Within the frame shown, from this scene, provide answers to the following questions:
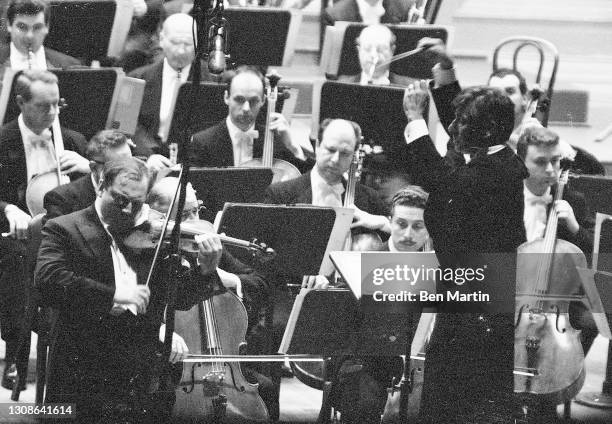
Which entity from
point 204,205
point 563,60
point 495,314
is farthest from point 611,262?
point 563,60

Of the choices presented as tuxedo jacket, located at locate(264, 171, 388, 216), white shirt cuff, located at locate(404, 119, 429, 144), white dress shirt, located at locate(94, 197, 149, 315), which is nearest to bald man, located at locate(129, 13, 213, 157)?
tuxedo jacket, located at locate(264, 171, 388, 216)

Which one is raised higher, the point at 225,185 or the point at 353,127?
the point at 353,127

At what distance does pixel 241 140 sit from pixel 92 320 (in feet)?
4.10

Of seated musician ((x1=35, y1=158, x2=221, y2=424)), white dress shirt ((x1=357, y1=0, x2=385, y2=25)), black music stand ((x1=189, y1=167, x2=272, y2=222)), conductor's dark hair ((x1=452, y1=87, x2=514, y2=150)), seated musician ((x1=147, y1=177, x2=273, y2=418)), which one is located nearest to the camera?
conductor's dark hair ((x1=452, y1=87, x2=514, y2=150))

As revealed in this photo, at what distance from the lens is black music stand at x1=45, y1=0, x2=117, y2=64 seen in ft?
14.9

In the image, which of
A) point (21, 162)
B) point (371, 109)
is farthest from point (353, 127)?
Result: point (21, 162)

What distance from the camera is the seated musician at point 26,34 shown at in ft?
14.4

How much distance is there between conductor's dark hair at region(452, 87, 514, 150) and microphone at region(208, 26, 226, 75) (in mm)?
586

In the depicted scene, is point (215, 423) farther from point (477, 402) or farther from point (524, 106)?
point (524, 106)

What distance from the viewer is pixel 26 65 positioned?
4.45 metres

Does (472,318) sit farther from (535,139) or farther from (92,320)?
(535,139)

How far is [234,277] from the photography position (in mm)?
3873

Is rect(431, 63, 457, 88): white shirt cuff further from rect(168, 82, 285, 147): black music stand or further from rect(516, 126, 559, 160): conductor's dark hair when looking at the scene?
rect(168, 82, 285, 147): black music stand

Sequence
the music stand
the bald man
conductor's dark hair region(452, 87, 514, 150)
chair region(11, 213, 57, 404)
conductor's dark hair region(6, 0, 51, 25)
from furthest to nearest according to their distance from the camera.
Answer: the music stand, the bald man, conductor's dark hair region(6, 0, 51, 25), chair region(11, 213, 57, 404), conductor's dark hair region(452, 87, 514, 150)
